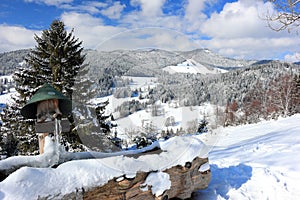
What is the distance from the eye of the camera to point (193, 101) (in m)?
3.22

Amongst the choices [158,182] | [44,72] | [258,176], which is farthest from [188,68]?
[44,72]

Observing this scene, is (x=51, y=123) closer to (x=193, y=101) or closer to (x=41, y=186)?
(x=41, y=186)

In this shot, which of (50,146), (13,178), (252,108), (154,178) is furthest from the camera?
(252,108)

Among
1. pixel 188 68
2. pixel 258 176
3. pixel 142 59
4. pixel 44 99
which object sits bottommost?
pixel 258 176

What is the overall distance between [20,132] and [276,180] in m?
11.2

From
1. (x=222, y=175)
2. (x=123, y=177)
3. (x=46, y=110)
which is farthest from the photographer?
(x=222, y=175)

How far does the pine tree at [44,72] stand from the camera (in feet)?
34.3

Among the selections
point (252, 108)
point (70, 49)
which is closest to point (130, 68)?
point (70, 49)

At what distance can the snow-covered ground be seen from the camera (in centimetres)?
216

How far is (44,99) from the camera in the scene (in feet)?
11.4

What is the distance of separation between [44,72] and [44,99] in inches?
332

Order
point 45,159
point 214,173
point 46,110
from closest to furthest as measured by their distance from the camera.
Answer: point 45,159 → point 46,110 → point 214,173

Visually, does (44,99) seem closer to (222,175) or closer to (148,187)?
(148,187)

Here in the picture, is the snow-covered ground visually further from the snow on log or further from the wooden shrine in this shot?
the wooden shrine
